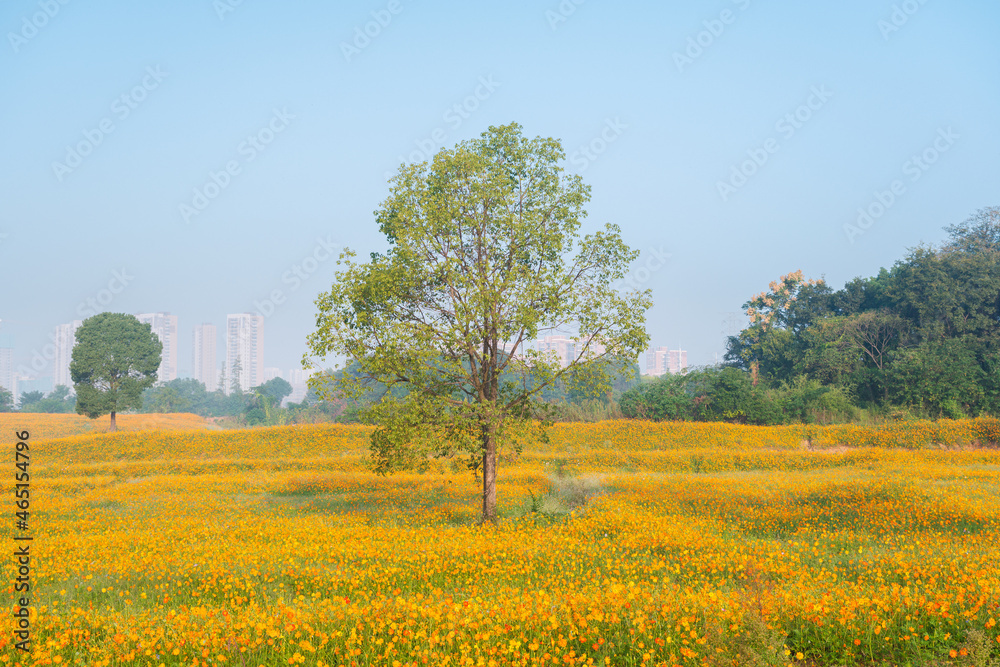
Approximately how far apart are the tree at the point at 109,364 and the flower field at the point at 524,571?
118 feet

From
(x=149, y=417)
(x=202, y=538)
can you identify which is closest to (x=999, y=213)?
(x=202, y=538)

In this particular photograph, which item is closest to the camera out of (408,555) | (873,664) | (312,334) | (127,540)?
(873,664)

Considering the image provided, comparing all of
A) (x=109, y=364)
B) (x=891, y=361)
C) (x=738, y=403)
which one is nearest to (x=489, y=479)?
(x=738, y=403)

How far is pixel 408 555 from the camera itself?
10.4 meters

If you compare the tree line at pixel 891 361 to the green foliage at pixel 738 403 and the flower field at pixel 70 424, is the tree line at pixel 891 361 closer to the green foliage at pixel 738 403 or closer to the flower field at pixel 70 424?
the green foliage at pixel 738 403

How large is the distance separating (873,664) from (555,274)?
1120cm

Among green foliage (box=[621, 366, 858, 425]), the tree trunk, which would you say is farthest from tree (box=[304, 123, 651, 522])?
green foliage (box=[621, 366, 858, 425])

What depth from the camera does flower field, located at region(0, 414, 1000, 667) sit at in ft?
18.7

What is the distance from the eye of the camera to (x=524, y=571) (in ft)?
30.6

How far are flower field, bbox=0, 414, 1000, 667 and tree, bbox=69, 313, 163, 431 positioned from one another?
35947mm

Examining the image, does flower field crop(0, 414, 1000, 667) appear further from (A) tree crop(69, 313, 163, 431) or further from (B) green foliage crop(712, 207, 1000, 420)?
(A) tree crop(69, 313, 163, 431)

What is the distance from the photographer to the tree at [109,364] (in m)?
56.2

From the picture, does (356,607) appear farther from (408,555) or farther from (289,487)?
(289,487)

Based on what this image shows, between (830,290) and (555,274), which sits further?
(830,290)
